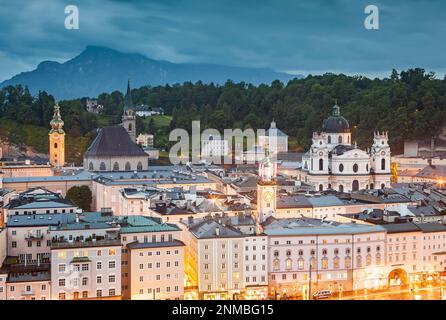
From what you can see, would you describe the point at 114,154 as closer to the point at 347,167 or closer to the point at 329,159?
the point at 329,159

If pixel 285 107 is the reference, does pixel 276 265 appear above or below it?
below

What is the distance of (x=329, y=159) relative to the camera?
3272 cm

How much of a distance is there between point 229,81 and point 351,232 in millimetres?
49532

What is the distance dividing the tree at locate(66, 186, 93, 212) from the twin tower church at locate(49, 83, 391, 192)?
5.49 metres

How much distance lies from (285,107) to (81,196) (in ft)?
95.3

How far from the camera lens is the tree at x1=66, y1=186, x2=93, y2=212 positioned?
27.2 m

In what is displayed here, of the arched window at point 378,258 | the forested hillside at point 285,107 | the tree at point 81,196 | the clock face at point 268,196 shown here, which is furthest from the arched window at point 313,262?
the forested hillside at point 285,107

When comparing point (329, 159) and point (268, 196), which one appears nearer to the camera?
point (268, 196)

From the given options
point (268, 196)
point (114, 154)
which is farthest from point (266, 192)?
point (114, 154)

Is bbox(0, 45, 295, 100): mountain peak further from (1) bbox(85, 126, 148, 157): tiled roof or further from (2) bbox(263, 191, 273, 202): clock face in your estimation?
(2) bbox(263, 191, 273, 202): clock face

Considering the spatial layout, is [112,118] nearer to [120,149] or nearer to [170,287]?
[120,149]

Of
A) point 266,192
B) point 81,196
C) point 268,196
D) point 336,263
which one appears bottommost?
point 336,263

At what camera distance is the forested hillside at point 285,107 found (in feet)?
140

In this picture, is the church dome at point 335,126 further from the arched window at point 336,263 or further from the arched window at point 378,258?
the arched window at point 336,263
